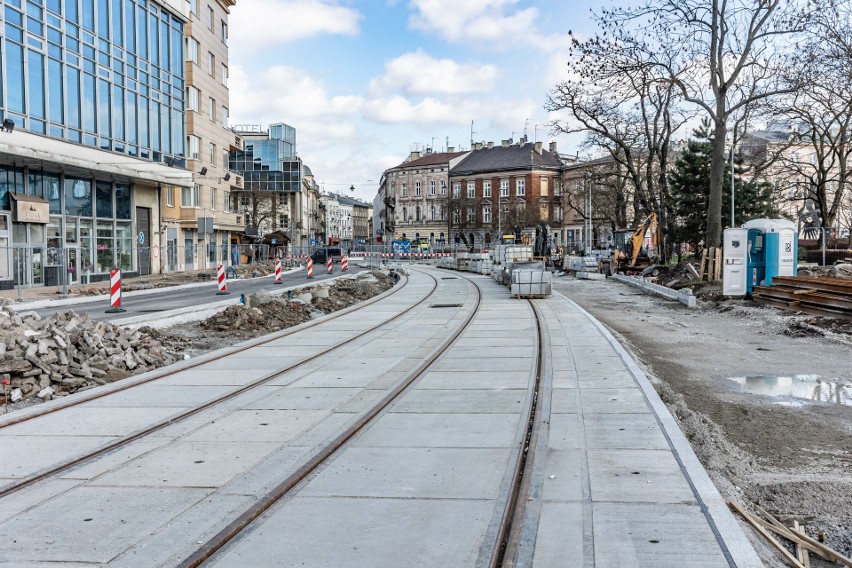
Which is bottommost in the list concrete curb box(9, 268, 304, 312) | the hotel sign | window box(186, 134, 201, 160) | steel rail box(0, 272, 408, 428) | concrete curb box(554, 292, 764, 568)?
concrete curb box(9, 268, 304, 312)

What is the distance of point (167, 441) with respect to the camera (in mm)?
7188

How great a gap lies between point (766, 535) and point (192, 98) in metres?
46.5

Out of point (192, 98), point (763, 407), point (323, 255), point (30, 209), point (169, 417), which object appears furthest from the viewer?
point (323, 255)

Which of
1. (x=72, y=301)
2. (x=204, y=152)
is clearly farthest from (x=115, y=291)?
(x=204, y=152)

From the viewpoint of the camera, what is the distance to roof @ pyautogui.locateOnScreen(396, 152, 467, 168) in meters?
111

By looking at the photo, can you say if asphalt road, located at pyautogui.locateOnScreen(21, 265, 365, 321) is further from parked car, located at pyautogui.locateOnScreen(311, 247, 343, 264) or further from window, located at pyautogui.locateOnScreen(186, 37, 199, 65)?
parked car, located at pyautogui.locateOnScreen(311, 247, 343, 264)

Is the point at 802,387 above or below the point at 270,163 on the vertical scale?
below

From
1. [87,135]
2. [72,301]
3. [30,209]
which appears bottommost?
[72,301]

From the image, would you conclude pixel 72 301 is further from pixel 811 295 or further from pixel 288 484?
pixel 288 484

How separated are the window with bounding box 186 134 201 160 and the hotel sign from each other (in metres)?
15.3

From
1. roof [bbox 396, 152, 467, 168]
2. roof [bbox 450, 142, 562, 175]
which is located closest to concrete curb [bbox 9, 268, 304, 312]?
roof [bbox 450, 142, 562, 175]

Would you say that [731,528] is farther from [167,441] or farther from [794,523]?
[167,441]

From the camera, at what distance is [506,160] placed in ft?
342

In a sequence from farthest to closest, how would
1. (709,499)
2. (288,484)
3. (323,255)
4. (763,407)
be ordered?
(323,255)
(763,407)
(288,484)
(709,499)
